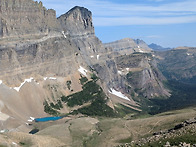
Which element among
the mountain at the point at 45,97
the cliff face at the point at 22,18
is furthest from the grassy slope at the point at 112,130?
the cliff face at the point at 22,18

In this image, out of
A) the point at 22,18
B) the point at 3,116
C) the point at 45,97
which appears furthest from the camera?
the point at 22,18

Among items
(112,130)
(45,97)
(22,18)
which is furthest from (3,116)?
(22,18)

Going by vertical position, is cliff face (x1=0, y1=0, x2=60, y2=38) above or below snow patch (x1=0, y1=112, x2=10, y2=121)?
above

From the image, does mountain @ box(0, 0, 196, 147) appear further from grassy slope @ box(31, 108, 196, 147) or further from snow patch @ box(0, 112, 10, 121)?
snow patch @ box(0, 112, 10, 121)

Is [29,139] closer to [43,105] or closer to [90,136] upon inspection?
[90,136]

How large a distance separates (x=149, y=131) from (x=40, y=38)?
10737 centimetres

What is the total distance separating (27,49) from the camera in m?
174

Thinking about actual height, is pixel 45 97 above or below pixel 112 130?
above

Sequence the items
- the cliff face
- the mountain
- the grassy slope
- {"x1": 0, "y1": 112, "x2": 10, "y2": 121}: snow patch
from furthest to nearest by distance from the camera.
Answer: the cliff face
{"x1": 0, "y1": 112, "x2": 10, "y2": 121}: snow patch
the mountain
the grassy slope

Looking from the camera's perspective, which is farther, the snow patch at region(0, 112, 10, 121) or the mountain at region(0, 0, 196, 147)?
the snow patch at region(0, 112, 10, 121)

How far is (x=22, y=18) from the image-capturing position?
174250mm

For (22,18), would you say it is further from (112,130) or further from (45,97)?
(112,130)

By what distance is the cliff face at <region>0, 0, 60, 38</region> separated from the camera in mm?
163125

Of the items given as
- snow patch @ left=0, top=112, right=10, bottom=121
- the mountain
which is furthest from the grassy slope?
snow patch @ left=0, top=112, right=10, bottom=121
